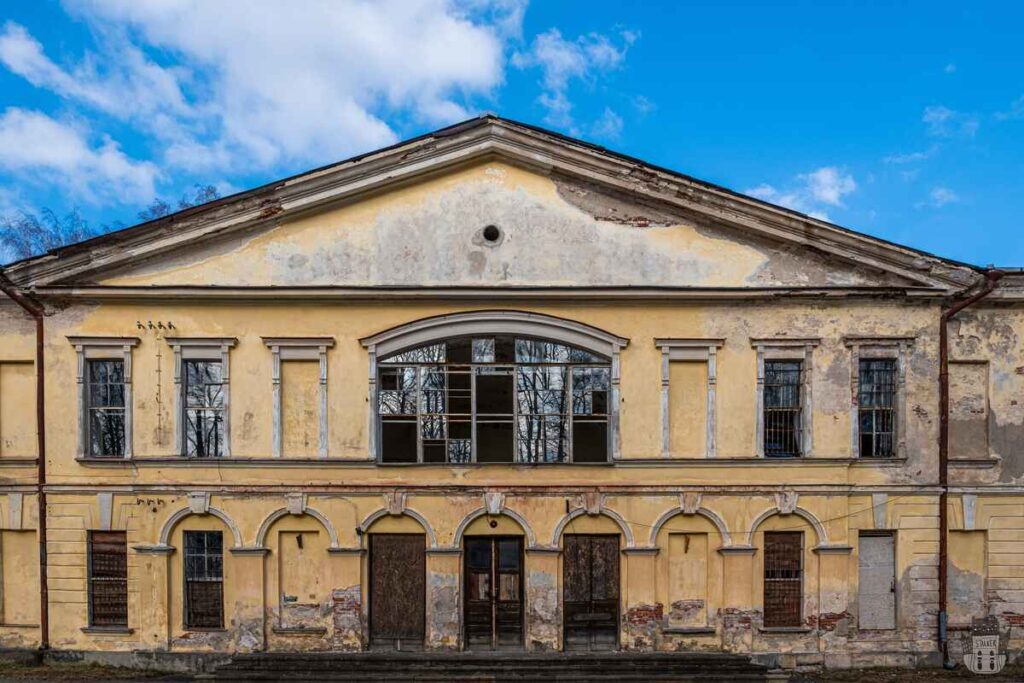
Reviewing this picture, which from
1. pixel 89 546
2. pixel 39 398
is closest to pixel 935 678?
pixel 89 546

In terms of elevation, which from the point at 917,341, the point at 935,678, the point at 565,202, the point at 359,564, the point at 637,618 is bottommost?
the point at 935,678

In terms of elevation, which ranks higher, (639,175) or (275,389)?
(639,175)

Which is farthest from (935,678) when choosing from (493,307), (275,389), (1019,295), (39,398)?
(39,398)

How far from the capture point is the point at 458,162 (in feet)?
39.2

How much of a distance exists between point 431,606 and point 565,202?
7436 mm

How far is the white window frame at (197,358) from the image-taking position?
11781 millimetres

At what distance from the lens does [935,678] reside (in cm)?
1142

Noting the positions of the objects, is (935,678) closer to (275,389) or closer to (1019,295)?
(1019,295)

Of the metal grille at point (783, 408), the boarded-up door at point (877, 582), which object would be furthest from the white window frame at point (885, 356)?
the boarded-up door at point (877, 582)

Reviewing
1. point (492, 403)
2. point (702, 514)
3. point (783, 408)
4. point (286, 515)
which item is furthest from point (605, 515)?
point (286, 515)

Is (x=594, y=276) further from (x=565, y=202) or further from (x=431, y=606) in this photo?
(x=431, y=606)

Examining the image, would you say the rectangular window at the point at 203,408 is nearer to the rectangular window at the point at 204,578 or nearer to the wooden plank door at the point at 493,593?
the rectangular window at the point at 204,578

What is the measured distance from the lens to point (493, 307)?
38.8 feet

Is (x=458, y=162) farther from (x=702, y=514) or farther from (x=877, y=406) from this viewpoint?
(x=877, y=406)
